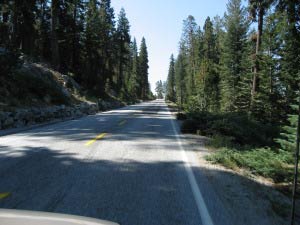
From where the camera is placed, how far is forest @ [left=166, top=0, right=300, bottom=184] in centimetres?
919

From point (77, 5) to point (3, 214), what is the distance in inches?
1748

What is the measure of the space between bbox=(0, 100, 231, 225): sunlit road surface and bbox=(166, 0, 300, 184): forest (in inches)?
79.8

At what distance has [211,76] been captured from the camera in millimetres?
28828

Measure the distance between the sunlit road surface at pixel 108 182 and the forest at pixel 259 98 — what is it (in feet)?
6.65

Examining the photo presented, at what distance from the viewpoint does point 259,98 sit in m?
22.5

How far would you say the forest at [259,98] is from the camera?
30.1 feet

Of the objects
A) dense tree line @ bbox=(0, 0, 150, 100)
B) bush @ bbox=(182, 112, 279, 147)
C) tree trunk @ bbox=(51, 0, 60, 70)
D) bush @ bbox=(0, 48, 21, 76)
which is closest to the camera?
bush @ bbox=(182, 112, 279, 147)

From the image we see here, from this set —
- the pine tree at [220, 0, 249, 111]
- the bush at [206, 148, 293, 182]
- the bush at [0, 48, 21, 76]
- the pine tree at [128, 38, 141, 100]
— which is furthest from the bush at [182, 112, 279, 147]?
the pine tree at [128, 38, 141, 100]

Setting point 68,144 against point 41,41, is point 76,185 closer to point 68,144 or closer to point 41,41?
point 68,144

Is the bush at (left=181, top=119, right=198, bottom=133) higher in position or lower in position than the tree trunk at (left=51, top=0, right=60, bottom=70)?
lower

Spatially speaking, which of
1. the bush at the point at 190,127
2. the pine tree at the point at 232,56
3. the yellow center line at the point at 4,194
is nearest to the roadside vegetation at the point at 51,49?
the bush at the point at 190,127

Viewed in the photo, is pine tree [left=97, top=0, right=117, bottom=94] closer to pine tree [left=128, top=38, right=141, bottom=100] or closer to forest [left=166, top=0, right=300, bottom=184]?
forest [left=166, top=0, right=300, bottom=184]

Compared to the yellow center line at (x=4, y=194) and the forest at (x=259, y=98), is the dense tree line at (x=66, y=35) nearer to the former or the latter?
the forest at (x=259, y=98)

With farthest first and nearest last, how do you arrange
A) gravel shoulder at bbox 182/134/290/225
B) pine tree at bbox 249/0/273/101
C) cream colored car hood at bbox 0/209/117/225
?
pine tree at bbox 249/0/273/101 < gravel shoulder at bbox 182/134/290/225 < cream colored car hood at bbox 0/209/117/225
